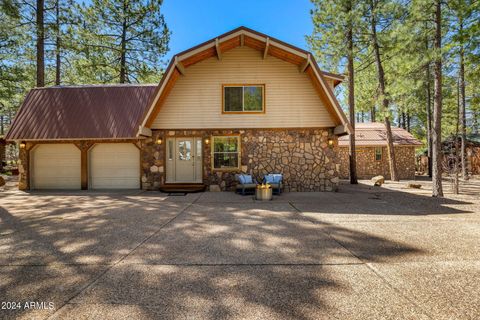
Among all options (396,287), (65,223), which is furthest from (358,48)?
(65,223)

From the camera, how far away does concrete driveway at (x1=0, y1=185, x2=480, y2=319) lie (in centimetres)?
213

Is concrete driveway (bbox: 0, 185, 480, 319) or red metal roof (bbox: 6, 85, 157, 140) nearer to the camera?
concrete driveway (bbox: 0, 185, 480, 319)

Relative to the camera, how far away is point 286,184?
9.41 m

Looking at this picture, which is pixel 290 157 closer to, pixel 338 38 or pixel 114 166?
pixel 338 38

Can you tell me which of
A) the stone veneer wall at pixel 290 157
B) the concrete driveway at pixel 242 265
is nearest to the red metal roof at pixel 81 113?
the stone veneer wall at pixel 290 157

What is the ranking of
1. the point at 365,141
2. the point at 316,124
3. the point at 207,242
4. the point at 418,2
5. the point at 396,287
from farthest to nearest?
1. the point at 365,141
2. the point at 316,124
3. the point at 418,2
4. the point at 207,242
5. the point at 396,287

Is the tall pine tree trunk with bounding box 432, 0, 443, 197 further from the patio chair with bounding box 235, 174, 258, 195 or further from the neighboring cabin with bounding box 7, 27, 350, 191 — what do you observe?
the patio chair with bounding box 235, 174, 258, 195

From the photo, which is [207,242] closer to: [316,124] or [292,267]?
[292,267]

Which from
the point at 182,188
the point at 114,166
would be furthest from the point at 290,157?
the point at 114,166

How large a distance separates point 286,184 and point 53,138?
31.7 ft

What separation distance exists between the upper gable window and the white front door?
6.51 feet

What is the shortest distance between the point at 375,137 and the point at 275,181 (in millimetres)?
11681

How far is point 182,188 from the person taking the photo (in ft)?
30.0

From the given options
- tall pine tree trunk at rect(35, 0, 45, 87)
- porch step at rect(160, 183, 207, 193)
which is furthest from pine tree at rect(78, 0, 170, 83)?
porch step at rect(160, 183, 207, 193)
